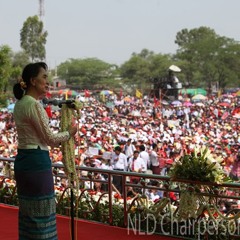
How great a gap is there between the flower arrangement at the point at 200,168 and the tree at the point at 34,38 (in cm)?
5989

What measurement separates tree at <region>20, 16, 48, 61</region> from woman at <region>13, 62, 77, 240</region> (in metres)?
60.9

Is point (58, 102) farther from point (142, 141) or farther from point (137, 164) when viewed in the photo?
point (142, 141)

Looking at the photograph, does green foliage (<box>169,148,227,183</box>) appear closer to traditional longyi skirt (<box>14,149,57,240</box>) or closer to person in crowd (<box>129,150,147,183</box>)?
traditional longyi skirt (<box>14,149,57,240</box>)

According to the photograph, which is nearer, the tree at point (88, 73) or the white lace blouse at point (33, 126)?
the white lace blouse at point (33, 126)

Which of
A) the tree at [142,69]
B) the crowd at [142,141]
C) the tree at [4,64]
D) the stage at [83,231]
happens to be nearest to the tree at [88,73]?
the tree at [142,69]

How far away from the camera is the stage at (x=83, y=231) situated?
543 cm

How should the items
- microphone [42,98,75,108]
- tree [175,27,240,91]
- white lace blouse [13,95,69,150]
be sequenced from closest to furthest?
white lace blouse [13,95,69,150] → microphone [42,98,75,108] → tree [175,27,240,91]

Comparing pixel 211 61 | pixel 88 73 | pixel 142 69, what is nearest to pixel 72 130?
pixel 211 61

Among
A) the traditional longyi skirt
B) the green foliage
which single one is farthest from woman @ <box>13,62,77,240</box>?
the green foliage

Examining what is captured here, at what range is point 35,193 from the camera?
12.6ft

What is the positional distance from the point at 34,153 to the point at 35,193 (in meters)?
0.30

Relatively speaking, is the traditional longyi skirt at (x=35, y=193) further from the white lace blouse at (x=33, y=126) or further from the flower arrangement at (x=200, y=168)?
the flower arrangement at (x=200, y=168)

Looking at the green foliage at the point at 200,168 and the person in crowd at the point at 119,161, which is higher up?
the green foliage at the point at 200,168

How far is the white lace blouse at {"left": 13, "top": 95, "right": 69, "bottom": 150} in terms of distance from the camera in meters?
3.77
